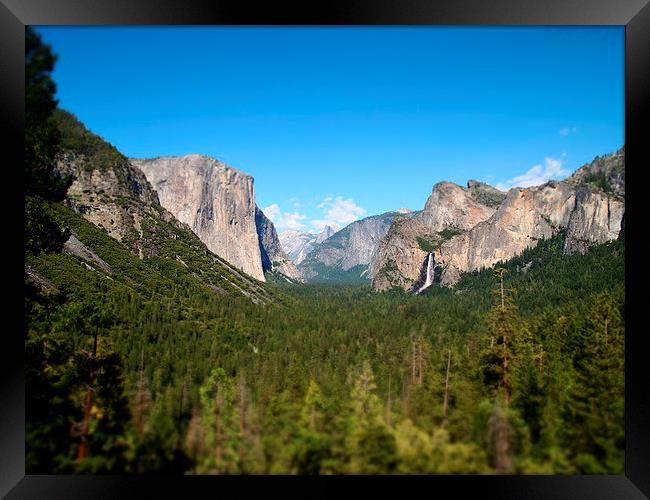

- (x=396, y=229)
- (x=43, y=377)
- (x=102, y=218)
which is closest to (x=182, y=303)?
(x=102, y=218)

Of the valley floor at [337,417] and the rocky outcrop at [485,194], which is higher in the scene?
the rocky outcrop at [485,194]

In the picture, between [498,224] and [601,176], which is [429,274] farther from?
[601,176]

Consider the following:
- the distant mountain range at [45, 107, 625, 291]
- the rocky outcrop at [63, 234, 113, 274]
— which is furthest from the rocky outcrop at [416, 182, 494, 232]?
the rocky outcrop at [63, 234, 113, 274]

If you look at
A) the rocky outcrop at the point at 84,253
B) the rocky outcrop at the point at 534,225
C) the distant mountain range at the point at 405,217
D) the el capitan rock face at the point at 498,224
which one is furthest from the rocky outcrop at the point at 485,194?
the rocky outcrop at the point at 84,253

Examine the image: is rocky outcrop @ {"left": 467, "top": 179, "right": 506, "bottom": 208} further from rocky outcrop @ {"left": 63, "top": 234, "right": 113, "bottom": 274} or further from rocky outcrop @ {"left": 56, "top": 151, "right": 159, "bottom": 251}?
rocky outcrop @ {"left": 63, "top": 234, "right": 113, "bottom": 274}

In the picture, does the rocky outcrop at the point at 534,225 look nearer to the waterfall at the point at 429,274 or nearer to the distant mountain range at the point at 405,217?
the distant mountain range at the point at 405,217

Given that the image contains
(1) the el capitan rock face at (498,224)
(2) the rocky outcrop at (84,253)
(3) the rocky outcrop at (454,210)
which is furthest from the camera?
(3) the rocky outcrop at (454,210)
